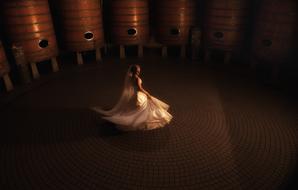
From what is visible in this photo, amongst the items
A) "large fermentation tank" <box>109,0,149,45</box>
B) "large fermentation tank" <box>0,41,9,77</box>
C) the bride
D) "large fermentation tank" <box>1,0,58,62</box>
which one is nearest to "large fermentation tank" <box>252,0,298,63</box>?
"large fermentation tank" <box>109,0,149,45</box>

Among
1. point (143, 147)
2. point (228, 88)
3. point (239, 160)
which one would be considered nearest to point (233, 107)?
point (228, 88)

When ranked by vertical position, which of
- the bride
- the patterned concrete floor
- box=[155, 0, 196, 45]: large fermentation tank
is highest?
box=[155, 0, 196, 45]: large fermentation tank

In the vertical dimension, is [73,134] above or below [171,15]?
below

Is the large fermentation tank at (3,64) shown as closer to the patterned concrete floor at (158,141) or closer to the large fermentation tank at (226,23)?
the patterned concrete floor at (158,141)

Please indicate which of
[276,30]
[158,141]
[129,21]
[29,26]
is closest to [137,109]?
[158,141]

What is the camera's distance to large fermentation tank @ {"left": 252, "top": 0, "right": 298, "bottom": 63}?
20.7 ft

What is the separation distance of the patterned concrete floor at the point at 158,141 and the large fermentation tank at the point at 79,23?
1621mm

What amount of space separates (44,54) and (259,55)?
6214 mm

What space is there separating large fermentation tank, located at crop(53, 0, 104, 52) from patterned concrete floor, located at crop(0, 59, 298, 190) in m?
1.62

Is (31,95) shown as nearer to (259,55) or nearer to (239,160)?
(239,160)

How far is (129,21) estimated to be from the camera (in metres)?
8.10

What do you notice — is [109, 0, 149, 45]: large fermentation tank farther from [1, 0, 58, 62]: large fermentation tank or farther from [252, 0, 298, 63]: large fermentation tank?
[252, 0, 298, 63]: large fermentation tank

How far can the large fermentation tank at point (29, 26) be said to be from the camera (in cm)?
626

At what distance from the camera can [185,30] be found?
8.44 metres
